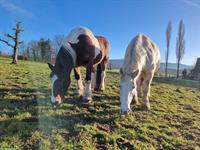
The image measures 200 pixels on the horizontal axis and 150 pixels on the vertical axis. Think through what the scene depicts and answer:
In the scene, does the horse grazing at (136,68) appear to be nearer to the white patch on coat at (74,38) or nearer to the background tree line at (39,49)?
the white patch on coat at (74,38)

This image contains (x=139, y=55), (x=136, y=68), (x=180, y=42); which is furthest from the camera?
(x=180, y=42)

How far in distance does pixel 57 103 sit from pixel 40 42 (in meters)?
36.3

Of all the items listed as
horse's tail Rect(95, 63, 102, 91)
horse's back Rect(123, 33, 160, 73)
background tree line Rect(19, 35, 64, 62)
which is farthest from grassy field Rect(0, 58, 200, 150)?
background tree line Rect(19, 35, 64, 62)

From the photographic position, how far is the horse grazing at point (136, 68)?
224 inches

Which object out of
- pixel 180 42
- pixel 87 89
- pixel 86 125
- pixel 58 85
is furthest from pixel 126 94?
pixel 180 42

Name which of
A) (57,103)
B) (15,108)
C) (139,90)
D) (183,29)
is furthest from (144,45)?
(183,29)

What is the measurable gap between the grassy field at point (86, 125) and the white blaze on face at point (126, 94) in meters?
0.39

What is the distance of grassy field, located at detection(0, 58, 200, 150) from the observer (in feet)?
13.8

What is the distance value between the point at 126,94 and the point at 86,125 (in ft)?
4.17

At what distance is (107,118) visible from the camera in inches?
227

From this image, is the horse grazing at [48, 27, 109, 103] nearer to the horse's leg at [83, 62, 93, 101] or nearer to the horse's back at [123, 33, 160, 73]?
the horse's leg at [83, 62, 93, 101]

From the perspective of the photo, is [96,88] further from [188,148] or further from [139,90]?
[188,148]

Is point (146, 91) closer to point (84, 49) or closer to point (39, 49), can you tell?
point (84, 49)

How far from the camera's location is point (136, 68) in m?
6.03
